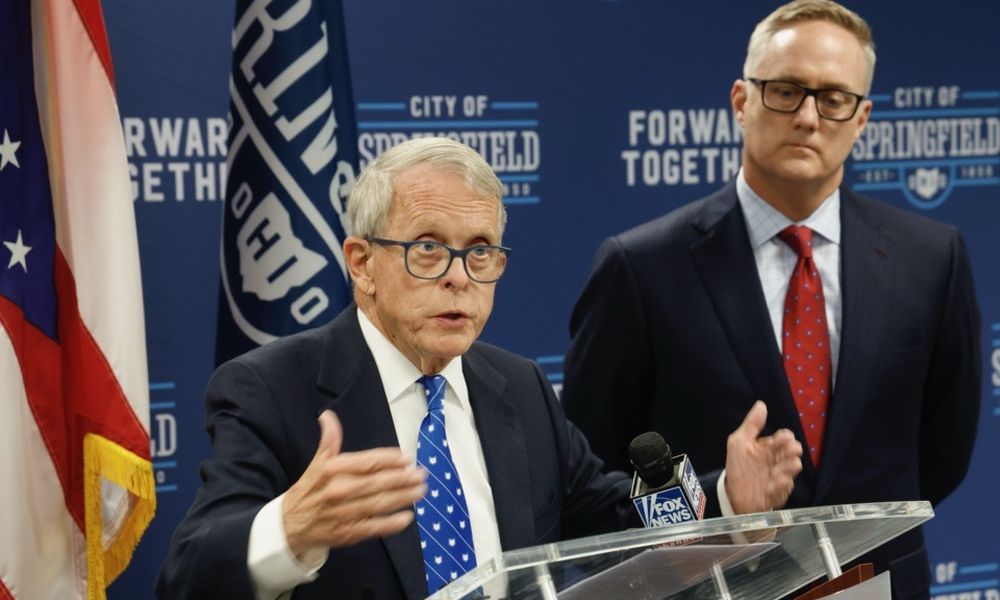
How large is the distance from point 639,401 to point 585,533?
753 millimetres

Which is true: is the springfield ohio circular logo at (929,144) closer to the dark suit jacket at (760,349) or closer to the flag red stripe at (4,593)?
the dark suit jacket at (760,349)

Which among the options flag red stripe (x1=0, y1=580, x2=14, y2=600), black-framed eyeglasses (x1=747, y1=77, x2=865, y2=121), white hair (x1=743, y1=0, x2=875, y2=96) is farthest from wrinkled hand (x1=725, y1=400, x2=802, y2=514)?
flag red stripe (x1=0, y1=580, x2=14, y2=600)

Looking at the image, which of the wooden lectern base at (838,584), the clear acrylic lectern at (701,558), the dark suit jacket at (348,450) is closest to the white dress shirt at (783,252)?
the dark suit jacket at (348,450)

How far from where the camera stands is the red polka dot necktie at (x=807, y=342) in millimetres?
3096

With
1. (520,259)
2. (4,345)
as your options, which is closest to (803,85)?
(520,259)

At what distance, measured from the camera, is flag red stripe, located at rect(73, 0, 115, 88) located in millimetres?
3219

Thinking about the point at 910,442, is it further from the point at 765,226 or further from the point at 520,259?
the point at 520,259

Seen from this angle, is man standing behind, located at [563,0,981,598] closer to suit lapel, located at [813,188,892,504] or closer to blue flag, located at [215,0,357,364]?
suit lapel, located at [813,188,892,504]

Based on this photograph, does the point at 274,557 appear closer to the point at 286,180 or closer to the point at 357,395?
the point at 357,395

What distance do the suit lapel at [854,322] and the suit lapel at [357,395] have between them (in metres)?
1.20

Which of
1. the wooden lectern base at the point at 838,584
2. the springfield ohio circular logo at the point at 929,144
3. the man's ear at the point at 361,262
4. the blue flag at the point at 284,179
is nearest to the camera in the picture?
the wooden lectern base at the point at 838,584

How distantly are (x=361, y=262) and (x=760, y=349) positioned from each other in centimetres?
114

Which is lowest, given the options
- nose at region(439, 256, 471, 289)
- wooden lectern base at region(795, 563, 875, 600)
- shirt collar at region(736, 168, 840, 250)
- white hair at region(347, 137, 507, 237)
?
wooden lectern base at region(795, 563, 875, 600)

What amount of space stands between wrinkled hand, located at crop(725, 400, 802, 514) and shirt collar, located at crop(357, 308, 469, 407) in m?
0.47
